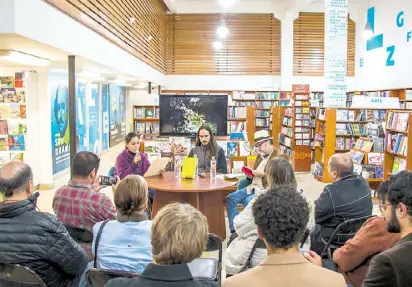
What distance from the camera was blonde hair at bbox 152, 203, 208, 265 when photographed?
1.65 meters

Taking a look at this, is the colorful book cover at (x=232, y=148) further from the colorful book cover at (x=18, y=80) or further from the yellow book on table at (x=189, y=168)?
the colorful book cover at (x=18, y=80)

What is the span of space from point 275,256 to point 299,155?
1074 cm

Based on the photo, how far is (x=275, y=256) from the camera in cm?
164

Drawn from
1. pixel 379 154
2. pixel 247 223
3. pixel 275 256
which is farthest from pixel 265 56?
pixel 275 256

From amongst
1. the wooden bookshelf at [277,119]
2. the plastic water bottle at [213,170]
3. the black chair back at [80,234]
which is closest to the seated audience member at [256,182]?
the plastic water bottle at [213,170]

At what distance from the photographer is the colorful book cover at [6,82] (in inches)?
322

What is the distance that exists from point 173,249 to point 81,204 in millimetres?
1601

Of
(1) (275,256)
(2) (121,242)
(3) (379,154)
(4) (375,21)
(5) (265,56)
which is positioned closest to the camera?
(1) (275,256)

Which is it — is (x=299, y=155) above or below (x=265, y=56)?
below

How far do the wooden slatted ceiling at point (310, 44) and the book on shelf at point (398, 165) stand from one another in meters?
9.14

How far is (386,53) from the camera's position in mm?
13719

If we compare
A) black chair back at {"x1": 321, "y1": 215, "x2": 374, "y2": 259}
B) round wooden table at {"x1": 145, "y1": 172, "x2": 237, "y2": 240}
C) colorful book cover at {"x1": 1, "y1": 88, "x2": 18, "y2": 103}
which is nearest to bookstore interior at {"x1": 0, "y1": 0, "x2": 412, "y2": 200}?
colorful book cover at {"x1": 1, "y1": 88, "x2": 18, "y2": 103}

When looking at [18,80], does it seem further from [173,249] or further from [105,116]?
[173,249]

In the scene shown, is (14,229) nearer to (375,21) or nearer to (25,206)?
(25,206)
